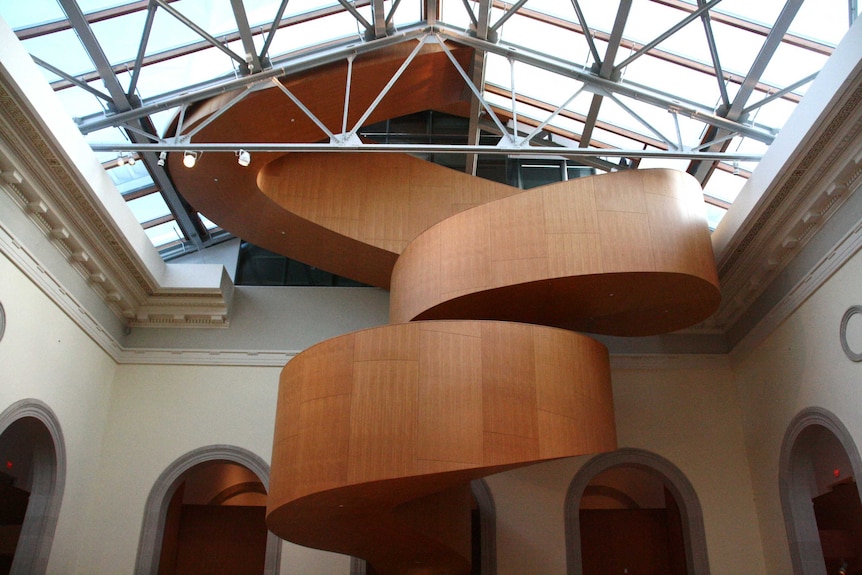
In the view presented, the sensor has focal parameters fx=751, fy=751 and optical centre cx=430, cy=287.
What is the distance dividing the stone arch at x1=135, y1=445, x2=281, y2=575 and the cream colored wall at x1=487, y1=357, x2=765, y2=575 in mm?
3168

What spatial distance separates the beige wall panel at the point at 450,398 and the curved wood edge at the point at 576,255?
4.17ft

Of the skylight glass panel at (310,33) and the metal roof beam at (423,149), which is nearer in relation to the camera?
the metal roof beam at (423,149)

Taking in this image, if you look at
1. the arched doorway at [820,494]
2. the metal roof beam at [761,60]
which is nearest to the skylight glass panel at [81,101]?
the metal roof beam at [761,60]

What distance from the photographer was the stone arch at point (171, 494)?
10.3 metres

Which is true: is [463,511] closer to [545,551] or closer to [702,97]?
[545,551]

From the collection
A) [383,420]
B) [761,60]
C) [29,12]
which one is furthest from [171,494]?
[761,60]

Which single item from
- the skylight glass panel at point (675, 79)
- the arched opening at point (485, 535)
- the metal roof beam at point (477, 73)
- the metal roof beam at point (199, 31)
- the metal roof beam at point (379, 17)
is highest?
the metal roof beam at point (477, 73)

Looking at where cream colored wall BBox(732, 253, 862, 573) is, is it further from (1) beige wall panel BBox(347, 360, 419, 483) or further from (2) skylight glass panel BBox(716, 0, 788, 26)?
(1) beige wall panel BBox(347, 360, 419, 483)

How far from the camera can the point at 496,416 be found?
732 centimetres

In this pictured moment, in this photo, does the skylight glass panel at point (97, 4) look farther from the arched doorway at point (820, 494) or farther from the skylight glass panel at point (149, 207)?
the arched doorway at point (820, 494)

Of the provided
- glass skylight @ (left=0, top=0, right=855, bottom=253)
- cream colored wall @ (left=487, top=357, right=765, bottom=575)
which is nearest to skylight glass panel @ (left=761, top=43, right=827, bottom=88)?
glass skylight @ (left=0, top=0, right=855, bottom=253)

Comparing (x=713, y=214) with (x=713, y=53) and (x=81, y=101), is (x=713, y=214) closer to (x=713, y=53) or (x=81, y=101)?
(x=713, y=53)

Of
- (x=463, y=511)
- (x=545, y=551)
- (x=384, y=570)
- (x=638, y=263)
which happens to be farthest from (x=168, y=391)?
(x=638, y=263)

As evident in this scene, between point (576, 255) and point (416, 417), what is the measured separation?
2708 mm
